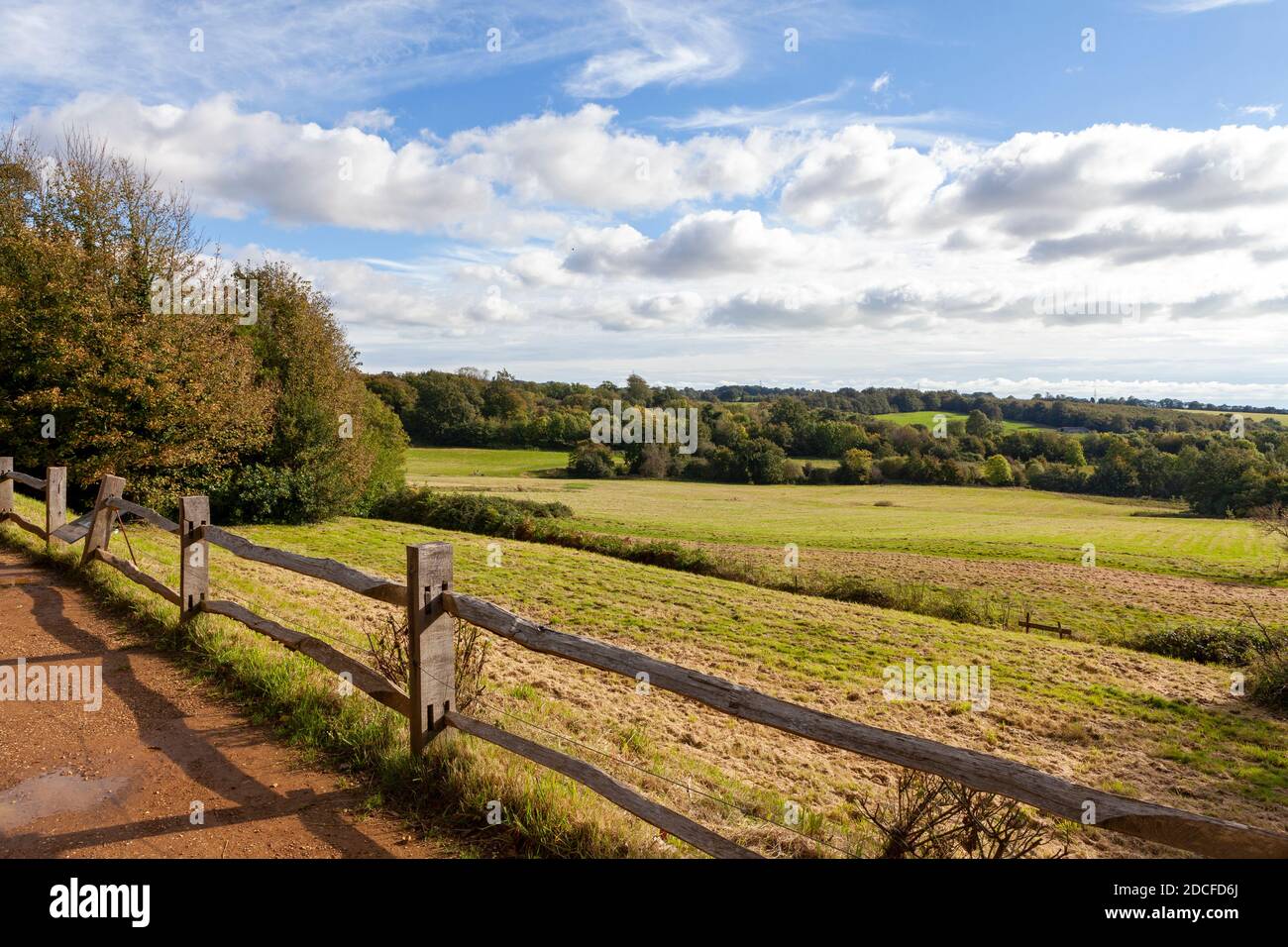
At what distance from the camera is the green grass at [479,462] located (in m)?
76.8

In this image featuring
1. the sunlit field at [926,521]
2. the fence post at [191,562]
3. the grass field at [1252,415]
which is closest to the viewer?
the fence post at [191,562]

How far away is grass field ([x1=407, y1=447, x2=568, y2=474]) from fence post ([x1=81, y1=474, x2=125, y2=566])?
62.2 meters

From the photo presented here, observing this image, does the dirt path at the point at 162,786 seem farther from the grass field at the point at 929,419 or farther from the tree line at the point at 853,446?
the grass field at the point at 929,419

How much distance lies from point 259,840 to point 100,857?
75 cm

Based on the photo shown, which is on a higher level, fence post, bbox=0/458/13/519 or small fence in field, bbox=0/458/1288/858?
fence post, bbox=0/458/13/519

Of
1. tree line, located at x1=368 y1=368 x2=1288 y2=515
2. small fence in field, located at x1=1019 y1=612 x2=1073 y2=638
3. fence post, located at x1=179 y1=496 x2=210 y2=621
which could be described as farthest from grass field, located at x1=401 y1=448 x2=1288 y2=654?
fence post, located at x1=179 y1=496 x2=210 y2=621

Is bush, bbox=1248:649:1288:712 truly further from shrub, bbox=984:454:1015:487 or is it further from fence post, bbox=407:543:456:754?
shrub, bbox=984:454:1015:487

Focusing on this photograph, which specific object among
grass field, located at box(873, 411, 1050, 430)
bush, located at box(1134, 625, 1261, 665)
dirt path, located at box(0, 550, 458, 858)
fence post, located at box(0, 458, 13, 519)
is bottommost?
bush, located at box(1134, 625, 1261, 665)

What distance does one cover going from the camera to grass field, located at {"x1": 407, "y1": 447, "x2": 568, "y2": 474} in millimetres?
76750

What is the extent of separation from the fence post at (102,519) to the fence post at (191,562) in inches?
123

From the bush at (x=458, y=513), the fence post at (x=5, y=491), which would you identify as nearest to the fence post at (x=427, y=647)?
the fence post at (x=5, y=491)
